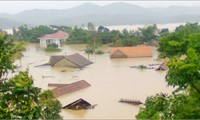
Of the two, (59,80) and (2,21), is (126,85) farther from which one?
(2,21)

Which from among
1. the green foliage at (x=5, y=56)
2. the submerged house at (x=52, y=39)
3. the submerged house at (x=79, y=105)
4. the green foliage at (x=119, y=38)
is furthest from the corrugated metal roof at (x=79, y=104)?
the submerged house at (x=52, y=39)

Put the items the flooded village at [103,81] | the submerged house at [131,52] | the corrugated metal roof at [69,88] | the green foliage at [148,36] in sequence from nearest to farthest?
the flooded village at [103,81], the corrugated metal roof at [69,88], the submerged house at [131,52], the green foliage at [148,36]

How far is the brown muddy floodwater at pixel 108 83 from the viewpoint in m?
8.98

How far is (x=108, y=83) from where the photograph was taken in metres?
12.2

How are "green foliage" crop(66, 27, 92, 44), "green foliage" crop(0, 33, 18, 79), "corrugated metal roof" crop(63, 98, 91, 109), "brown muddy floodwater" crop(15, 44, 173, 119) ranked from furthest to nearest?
"green foliage" crop(66, 27, 92, 44)
"corrugated metal roof" crop(63, 98, 91, 109)
"brown muddy floodwater" crop(15, 44, 173, 119)
"green foliage" crop(0, 33, 18, 79)

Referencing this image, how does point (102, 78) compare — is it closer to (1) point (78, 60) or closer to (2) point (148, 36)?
(1) point (78, 60)

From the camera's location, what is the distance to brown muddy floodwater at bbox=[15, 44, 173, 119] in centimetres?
898

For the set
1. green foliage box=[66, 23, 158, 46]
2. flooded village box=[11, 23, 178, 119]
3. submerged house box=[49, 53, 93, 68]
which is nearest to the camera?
flooded village box=[11, 23, 178, 119]

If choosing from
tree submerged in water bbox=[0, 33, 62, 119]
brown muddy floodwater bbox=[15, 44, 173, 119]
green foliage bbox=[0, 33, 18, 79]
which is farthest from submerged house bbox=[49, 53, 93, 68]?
tree submerged in water bbox=[0, 33, 62, 119]

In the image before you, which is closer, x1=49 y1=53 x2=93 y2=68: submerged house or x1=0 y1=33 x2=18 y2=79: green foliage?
x1=0 y1=33 x2=18 y2=79: green foliage

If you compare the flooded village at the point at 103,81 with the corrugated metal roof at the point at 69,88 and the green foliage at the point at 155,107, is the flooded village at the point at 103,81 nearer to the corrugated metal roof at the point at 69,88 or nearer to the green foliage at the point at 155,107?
the corrugated metal roof at the point at 69,88

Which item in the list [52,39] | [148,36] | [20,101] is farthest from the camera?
[52,39]

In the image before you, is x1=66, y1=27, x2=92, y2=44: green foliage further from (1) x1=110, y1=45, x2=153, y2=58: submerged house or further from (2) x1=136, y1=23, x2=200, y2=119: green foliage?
(2) x1=136, y1=23, x2=200, y2=119: green foliage

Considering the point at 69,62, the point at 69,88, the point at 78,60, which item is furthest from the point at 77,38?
the point at 69,88
